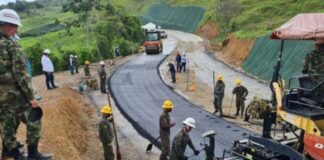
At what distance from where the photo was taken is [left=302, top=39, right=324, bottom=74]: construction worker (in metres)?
8.70

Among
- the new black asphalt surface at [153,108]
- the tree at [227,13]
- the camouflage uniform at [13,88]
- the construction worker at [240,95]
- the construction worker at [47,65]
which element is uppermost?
the tree at [227,13]

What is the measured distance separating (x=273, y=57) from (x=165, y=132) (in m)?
17.7

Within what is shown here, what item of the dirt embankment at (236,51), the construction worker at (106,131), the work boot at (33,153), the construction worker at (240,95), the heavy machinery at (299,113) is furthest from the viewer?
the dirt embankment at (236,51)

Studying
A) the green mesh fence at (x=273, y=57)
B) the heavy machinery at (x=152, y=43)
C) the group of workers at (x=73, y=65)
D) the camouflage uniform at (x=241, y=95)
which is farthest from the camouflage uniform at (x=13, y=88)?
the heavy machinery at (x=152, y=43)

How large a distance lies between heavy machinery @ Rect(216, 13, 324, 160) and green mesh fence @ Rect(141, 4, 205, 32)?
2259 inches

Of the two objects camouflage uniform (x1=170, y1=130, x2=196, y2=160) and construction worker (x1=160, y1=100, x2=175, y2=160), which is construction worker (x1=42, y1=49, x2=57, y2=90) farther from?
camouflage uniform (x1=170, y1=130, x2=196, y2=160)

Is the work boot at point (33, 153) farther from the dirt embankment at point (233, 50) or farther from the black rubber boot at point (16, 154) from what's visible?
the dirt embankment at point (233, 50)

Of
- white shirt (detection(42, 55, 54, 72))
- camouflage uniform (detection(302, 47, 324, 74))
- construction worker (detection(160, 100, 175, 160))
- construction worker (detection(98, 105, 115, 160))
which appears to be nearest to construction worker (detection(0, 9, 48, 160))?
construction worker (detection(98, 105, 115, 160))

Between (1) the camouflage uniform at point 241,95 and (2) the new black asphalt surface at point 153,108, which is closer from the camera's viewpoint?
(2) the new black asphalt surface at point 153,108

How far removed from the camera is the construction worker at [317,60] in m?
8.70

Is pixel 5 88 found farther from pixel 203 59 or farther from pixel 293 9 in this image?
pixel 293 9

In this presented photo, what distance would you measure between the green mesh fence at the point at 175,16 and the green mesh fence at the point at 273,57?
3501cm

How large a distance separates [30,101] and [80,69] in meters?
26.8

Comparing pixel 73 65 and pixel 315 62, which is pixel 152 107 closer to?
pixel 315 62
